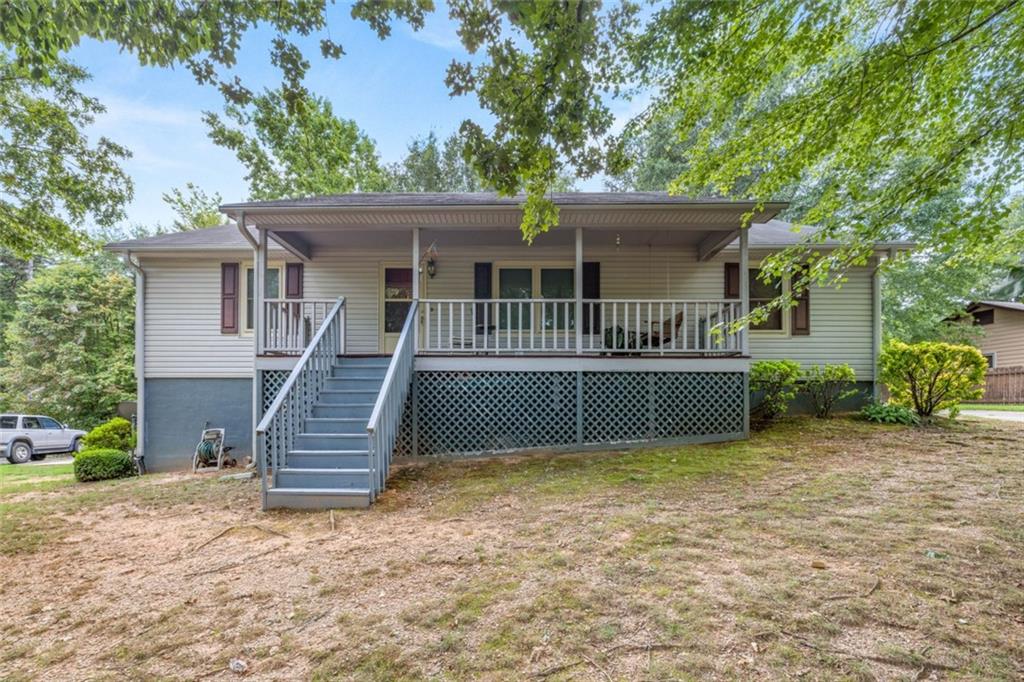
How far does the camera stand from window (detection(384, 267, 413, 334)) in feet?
30.6

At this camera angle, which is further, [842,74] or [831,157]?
[831,157]

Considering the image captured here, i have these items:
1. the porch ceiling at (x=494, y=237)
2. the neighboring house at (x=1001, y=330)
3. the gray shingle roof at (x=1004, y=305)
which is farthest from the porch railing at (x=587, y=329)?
the gray shingle roof at (x=1004, y=305)

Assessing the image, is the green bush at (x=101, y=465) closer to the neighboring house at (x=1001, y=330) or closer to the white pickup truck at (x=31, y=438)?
the white pickup truck at (x=31, y=438)

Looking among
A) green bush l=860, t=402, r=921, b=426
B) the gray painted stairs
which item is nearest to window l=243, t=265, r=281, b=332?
the gray painted stairs

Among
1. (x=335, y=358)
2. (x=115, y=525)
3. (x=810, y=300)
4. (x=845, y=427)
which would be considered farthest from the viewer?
(x=810, y=300)

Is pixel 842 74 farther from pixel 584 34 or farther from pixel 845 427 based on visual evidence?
pixel 845 427

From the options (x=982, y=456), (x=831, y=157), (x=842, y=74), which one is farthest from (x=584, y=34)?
(x=982, y=456)

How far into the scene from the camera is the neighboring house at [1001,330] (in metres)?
18.8

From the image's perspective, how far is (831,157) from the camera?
5461 mm

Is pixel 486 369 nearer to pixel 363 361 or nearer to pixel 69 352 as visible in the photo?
pixel 363 361

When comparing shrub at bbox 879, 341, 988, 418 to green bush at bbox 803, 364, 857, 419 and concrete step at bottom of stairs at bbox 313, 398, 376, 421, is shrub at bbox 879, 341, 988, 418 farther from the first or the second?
concrete step at bottom of stairs at bbox 313, 398, 376, 421

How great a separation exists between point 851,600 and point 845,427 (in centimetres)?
641

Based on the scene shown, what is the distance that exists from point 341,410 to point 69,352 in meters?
18.3

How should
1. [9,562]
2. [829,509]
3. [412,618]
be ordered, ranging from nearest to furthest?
[412,618] → [9,562] → [829,509]
